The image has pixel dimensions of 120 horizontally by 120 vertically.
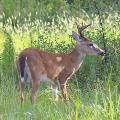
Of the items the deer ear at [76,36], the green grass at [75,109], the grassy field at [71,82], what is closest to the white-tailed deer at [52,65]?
the deer ear at [76,36]

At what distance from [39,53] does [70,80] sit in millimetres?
1562

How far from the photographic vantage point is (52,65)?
30.8ft

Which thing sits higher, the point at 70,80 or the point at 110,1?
the point at 110,1

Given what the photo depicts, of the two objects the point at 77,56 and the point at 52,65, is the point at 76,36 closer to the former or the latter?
the point at 77,56

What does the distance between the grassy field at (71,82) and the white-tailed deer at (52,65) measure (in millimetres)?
160

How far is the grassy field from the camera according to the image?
5.54 metres

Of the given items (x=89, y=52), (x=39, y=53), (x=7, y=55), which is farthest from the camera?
(x=7, y=55)

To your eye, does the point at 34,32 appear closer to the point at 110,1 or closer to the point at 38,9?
the point at 110,1

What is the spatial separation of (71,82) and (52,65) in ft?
2.92

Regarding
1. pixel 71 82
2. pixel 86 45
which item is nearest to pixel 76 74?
pixel 71 82

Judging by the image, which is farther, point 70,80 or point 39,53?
point 70,80

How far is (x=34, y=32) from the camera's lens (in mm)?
12719

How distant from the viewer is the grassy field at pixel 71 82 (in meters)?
5.54

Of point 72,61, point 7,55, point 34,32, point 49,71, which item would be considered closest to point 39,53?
point 49,71
